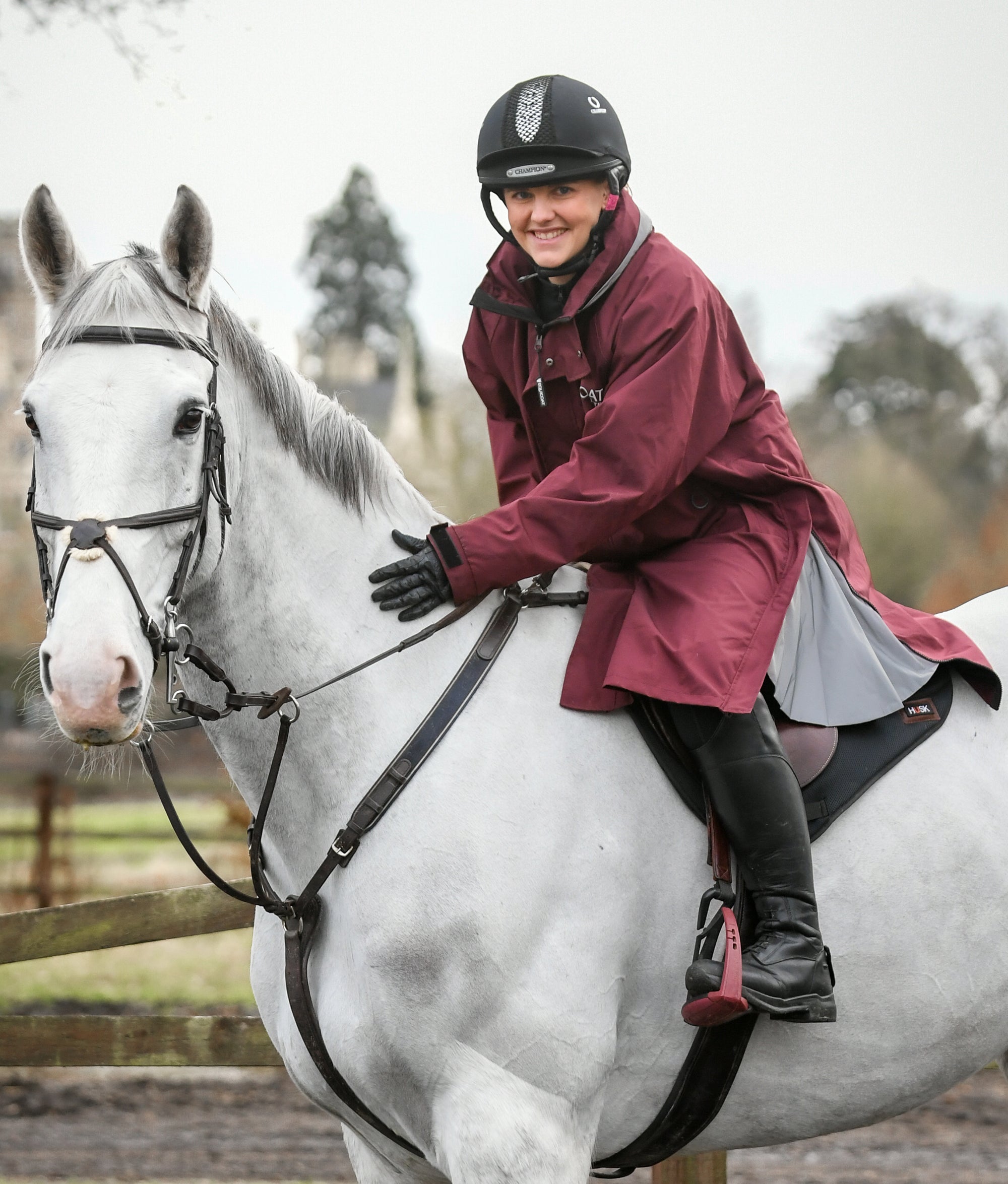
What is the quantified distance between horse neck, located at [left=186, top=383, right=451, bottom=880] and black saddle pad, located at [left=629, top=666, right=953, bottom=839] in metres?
0.57

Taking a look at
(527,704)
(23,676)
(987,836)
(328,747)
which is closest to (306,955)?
(328,747)

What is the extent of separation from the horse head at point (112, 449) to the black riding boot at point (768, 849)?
4.33 ft

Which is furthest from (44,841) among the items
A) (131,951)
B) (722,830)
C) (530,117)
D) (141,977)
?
(530,117)

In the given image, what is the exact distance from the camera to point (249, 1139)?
6125 millimetres

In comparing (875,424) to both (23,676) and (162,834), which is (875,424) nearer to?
(162,834)

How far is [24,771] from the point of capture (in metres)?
19.6

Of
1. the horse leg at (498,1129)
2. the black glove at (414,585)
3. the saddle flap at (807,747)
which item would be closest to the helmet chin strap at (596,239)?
the black glove at (414,585)

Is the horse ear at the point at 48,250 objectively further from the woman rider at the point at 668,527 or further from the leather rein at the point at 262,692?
the woman rider at the point at 668,527

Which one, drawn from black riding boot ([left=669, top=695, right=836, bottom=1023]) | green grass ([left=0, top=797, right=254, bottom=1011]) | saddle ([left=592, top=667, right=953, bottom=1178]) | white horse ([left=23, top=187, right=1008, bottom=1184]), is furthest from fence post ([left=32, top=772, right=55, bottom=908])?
black riding boot ([left=669, top=695, right=836, bottom=1023])

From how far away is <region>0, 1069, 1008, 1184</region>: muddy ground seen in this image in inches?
225

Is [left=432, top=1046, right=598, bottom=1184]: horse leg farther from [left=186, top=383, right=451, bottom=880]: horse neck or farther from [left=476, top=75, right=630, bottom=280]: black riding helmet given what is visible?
[left=476, top=75, right=630, bottom=280]: black riding helmet

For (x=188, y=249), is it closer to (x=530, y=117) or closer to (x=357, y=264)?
(x=530, y=117)

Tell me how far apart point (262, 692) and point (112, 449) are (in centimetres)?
74

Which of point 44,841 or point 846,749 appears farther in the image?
point 44,841
